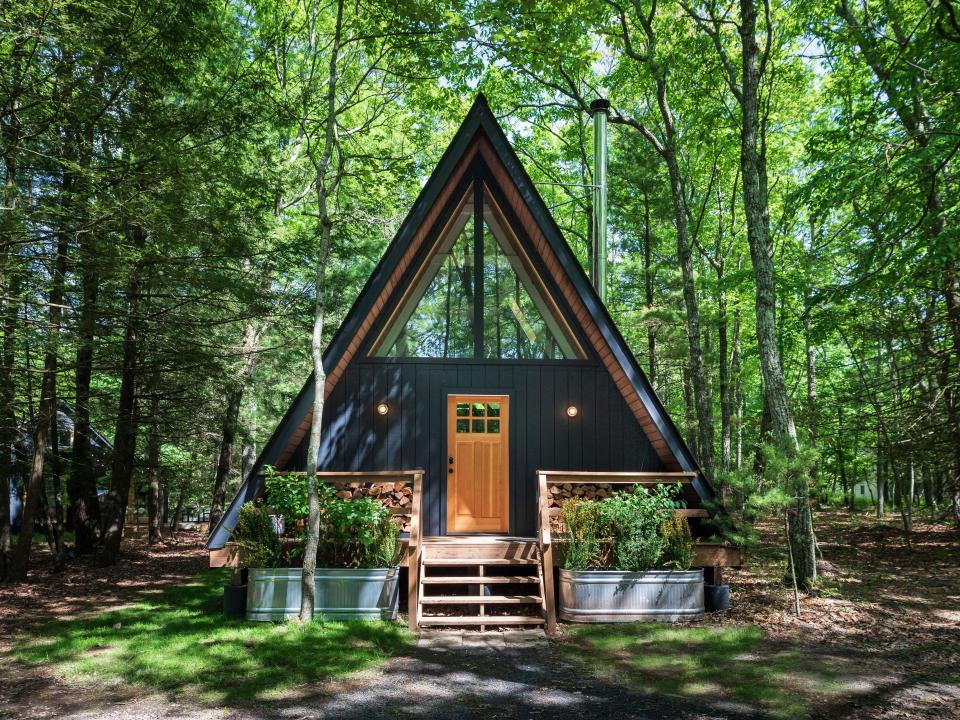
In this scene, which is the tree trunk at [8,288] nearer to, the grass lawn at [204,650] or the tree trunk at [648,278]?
the grass lawn at [204,650]

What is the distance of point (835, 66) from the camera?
12.4 meters

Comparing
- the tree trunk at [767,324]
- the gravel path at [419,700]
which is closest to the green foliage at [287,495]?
the gravel path at [419,700]

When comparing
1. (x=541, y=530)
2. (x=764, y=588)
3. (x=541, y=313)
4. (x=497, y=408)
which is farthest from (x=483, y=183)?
(x=764, y=588)

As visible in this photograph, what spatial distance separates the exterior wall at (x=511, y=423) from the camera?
8.54 metres

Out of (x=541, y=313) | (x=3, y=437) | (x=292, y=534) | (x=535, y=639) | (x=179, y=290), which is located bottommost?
(x=535, y=639)

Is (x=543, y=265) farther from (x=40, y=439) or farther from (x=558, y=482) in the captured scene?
(x=40, y=439)

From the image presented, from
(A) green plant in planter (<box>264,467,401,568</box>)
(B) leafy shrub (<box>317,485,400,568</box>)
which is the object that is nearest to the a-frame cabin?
(A) green plant in planter (<box>264,467,401,568</box>)

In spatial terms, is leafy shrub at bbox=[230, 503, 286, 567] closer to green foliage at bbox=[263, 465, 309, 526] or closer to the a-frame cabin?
green foliage at bbox=[263, 465, 309, 526]

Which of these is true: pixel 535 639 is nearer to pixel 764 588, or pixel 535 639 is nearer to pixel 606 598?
pixel 606 598

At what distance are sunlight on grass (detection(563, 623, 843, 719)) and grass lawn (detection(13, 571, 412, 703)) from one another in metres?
1.99

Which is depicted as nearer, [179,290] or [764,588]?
[764,588]

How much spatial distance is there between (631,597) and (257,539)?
4339mm

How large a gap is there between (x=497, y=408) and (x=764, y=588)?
14.2ft

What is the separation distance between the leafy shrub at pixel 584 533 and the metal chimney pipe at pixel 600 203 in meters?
4.16
